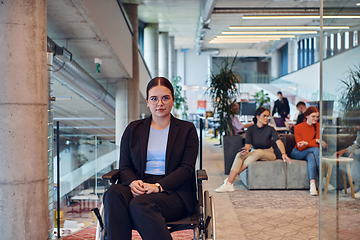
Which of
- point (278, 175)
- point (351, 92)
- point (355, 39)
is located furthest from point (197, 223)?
point (278, 175)

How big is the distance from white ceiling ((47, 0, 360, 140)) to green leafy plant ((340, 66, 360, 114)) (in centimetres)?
28

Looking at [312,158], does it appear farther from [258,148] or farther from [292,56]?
[292,56]

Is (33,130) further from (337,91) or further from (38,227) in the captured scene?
(337,91)

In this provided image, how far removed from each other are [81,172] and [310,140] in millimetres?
3654

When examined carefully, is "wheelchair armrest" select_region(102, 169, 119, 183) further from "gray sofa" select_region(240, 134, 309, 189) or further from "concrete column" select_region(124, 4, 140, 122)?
"concrete column" select_region(124, 4, 140, 122)

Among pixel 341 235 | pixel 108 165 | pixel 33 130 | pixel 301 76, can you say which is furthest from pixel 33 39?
pixel 301 76

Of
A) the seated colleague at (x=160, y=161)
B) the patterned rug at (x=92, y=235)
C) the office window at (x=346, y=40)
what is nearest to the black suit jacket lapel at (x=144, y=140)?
the seated colleague at (x=160, y=161)

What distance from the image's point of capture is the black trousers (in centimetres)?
178

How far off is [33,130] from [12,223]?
27.9 inches

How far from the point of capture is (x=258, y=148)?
192 inches

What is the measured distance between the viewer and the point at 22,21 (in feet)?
8.52

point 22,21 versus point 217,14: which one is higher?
point 217,14

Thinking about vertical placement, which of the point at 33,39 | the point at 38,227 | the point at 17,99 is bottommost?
the point at 38,227

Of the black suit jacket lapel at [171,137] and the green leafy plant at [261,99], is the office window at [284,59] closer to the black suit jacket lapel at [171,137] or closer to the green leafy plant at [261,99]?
the green leafy plant at [261,99]
